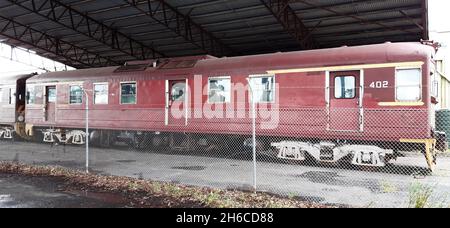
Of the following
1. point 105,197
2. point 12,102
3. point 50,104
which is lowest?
point 105,197

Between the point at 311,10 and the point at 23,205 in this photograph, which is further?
the point at 311,10

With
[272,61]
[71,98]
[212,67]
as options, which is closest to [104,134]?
[71,98]

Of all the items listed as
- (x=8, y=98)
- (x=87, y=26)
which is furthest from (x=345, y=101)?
(x=8, y=98)

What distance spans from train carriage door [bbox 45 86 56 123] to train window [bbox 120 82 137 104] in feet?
14.1

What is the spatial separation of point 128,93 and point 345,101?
330 inches

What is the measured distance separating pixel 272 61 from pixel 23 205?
8007mm

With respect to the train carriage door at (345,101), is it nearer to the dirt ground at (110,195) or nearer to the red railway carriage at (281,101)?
the red railway carriage at (281,101)

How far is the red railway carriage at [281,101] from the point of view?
9.94 metres

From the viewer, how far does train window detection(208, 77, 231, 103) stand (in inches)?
497

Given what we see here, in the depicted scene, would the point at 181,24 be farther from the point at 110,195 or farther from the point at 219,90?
the point at 110,195

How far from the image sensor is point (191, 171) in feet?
33.5

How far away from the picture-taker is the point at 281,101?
11.6m

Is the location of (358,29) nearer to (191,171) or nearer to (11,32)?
(191,171)

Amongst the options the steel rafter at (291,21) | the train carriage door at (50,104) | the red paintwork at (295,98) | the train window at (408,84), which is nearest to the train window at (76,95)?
the red paintwork at (295,98)
